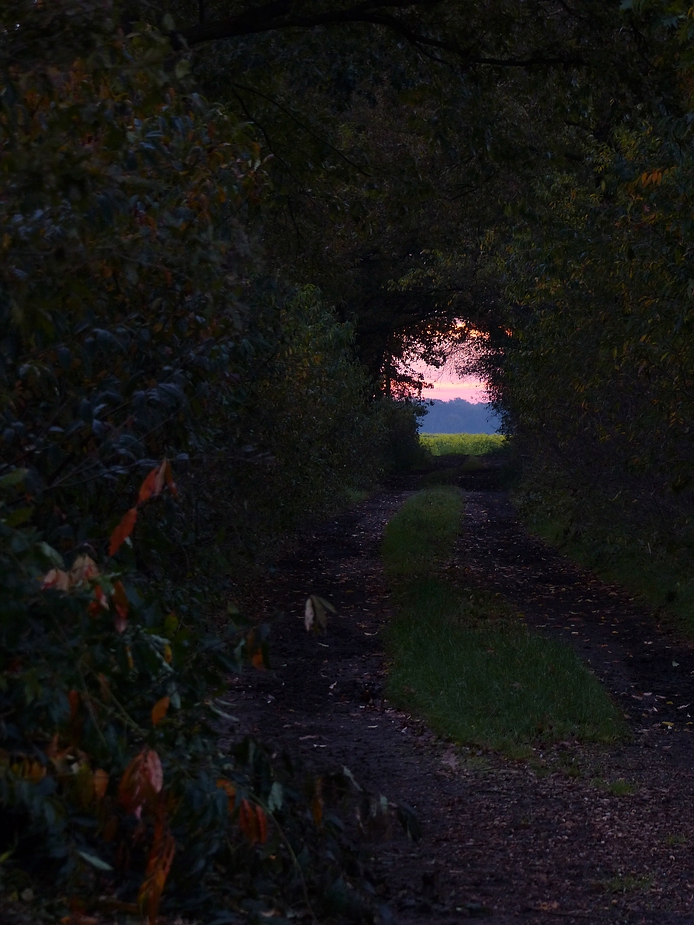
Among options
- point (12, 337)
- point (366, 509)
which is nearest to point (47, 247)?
point (12, 337)

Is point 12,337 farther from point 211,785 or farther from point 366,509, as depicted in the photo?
point 366,509

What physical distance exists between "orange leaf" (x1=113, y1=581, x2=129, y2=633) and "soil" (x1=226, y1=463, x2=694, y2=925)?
4.54 feet

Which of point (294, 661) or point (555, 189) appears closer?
point (294, 661)

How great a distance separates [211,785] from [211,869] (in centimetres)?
48

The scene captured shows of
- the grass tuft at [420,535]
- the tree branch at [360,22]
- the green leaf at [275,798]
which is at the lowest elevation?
the grass tuft at [420,535]

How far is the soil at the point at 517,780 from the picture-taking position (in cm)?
502

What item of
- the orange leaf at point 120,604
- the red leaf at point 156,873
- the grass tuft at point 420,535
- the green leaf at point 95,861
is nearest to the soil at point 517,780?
the red leaf at point 156,873

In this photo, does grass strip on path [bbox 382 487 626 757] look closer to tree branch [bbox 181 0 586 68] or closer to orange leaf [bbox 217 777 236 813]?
orange leaf [bbox 217 777 236 813]

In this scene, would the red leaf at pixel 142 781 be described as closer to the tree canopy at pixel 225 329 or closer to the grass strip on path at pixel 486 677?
the tree canopy at pixel 225 329

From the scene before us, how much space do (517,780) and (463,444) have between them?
71.7 metres

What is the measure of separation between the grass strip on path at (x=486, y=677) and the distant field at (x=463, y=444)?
2531 cm

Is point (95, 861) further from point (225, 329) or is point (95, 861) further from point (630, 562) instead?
point (630, 562)

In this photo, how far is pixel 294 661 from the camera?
34.2 feet

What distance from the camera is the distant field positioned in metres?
49.9
